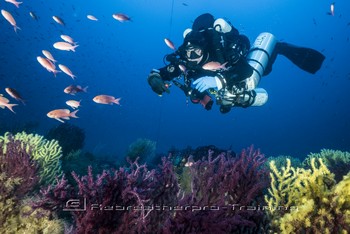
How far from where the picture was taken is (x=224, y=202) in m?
2.87

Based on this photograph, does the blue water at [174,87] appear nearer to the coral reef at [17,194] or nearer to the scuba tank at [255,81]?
the scuba tank at [255,81]

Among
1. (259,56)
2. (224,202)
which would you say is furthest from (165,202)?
(259,56)

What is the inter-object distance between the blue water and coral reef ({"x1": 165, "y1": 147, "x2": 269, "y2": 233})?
62639mm

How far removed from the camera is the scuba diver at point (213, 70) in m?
5.79

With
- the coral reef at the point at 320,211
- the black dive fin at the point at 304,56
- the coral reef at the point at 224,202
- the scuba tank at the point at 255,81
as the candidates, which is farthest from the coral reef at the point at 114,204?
the black dive fin at the point at 304,56

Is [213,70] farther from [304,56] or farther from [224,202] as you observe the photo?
[304,56]

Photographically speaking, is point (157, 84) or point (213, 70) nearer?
point (157, 84)

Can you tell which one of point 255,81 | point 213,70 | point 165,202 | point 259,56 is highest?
point 259,56

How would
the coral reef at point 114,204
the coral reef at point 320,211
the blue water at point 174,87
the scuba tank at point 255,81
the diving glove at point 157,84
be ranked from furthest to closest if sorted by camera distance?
the blue water at point 174,87, the scuba tank at point 255,81, the diving glove at point 157,84, the coral reef at point 114,204, the coral reef at point 320,211

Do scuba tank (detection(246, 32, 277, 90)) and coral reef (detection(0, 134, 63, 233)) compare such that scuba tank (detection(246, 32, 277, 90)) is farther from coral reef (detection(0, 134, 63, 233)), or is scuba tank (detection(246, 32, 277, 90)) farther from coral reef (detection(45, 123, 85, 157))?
coral reef (detection(45, 123, 85, 157))

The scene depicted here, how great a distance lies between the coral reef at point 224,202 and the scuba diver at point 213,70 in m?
2.66

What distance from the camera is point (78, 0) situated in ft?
263

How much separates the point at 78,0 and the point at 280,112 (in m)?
107

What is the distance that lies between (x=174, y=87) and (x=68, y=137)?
10145 centimetres
